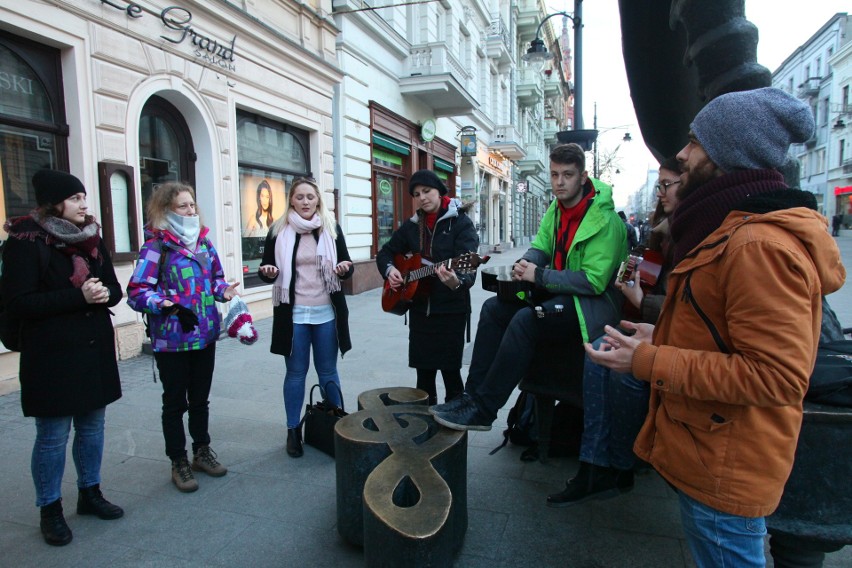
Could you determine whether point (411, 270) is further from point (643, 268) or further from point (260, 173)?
point (260, 173)

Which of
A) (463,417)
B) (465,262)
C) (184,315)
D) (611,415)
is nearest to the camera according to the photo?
(611,415)

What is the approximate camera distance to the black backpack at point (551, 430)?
3.55m

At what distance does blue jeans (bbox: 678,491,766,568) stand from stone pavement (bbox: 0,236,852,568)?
1.01 m

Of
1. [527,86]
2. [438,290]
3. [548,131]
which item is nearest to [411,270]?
[438,290]

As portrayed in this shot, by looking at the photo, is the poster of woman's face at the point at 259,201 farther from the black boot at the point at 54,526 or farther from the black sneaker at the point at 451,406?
the black sneaker at the point at 451,406

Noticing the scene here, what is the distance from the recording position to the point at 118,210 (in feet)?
20.1

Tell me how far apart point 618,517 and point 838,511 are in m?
1.24

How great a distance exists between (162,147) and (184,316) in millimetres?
5188

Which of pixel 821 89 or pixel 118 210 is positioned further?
pixel 821 89

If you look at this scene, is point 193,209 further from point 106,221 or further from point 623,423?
point 106,221

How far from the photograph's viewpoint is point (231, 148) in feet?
26.3

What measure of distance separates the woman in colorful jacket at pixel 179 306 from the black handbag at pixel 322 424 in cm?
61

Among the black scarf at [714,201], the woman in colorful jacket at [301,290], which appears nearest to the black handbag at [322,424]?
the woman in colorful jacket at [301,290]

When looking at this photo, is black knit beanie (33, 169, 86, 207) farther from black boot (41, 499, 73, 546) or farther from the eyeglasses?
the eyeglasses
